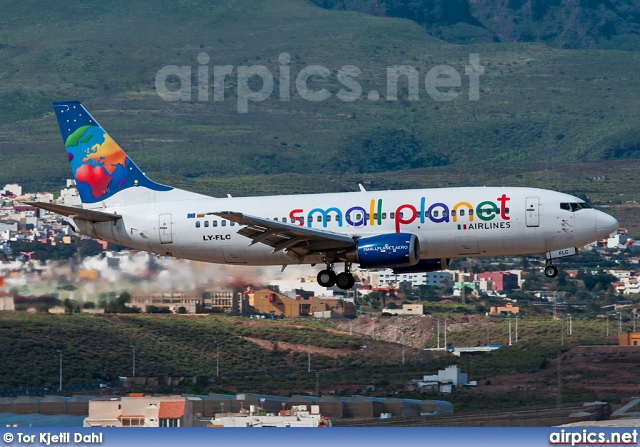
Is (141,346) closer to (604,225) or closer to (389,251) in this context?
(389,251)

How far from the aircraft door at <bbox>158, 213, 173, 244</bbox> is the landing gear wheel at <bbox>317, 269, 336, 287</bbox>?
721 centimetres

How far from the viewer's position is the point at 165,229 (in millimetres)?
66875

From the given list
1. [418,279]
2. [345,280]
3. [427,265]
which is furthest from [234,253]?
[418,279]

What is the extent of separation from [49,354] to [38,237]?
103739 millimetres

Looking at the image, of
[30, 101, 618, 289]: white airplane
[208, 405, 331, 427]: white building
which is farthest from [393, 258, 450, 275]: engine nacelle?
[208, 405, 331, 427]: white building

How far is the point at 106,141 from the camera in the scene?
7106 cm

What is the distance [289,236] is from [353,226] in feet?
9.30

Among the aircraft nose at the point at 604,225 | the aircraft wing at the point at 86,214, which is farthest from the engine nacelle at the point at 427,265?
the aircraft wing at the point at 86,214

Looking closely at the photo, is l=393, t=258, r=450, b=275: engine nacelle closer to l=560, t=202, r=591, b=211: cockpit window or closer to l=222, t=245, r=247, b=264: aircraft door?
l=560, t=202, r=591, b=211: cockpit window

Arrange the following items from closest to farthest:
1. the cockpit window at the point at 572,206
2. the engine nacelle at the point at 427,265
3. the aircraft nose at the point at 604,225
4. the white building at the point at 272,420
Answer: the white building at the point at 272,420
the cockpit window at the point at 572,206
the aircraft nose at the point at 604,225
the engine nacelle at the point at 427,265

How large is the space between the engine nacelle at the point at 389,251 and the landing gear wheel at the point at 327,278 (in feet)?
7.58

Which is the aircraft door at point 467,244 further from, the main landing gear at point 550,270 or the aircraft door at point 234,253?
the aircraft door at point 234,253

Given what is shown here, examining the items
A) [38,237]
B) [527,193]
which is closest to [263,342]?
[527,193]

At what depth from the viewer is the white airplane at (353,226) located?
6288 cm
